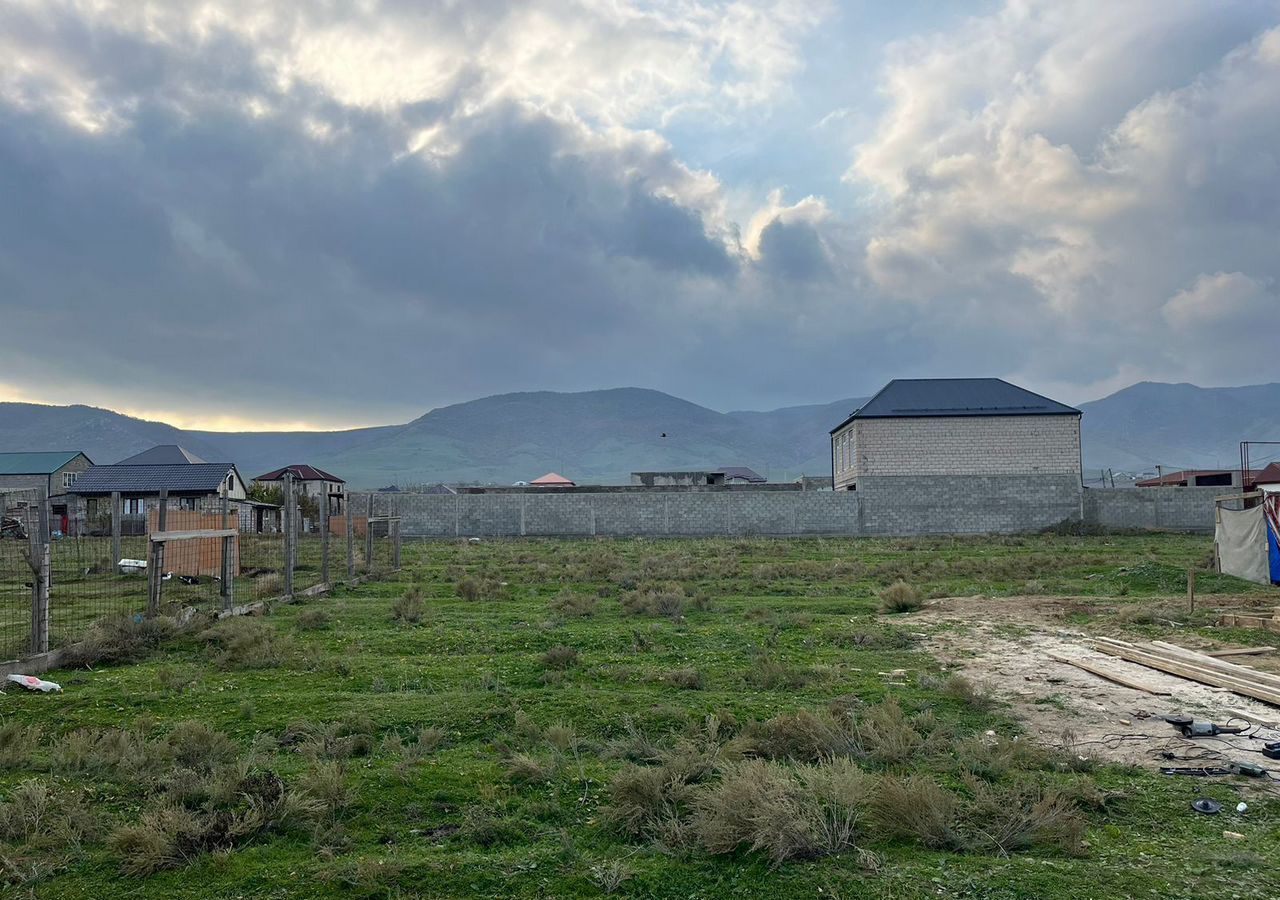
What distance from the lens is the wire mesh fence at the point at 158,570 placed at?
936 cm

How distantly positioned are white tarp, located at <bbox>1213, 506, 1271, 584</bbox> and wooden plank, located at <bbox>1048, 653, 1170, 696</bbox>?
10.6 m

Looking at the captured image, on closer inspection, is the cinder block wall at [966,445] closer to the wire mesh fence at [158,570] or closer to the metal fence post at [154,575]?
the wire mesh fence at [158,570]

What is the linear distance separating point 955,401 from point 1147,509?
507 inches

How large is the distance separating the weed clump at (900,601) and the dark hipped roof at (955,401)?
1456 inches

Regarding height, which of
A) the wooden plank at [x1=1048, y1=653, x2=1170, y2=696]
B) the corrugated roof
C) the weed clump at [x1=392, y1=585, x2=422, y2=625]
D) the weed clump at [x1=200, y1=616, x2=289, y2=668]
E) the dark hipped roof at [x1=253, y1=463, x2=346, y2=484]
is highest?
the corrugated roof

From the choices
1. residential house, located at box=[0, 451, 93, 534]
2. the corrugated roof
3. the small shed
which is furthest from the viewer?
the corrugated roof

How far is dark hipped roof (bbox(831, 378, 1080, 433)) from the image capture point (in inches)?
2007

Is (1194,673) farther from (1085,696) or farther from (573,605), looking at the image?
(573,605)

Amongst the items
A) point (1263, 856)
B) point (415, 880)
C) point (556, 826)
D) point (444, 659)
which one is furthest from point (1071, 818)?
point (444, 659)

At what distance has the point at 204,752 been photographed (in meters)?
6.17

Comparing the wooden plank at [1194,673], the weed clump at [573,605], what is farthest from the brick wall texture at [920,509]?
the wooden plank at [1194,673]

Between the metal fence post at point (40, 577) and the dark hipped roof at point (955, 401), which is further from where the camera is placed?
the dark hipped roof at point (955, 401)

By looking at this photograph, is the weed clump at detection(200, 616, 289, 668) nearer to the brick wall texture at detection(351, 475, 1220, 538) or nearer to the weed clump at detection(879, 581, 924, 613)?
the weed clump at detection(879, 581, 924, 613)

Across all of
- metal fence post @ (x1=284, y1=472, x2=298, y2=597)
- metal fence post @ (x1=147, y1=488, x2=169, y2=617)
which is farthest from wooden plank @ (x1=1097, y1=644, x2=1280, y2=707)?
metal fence post @ (x1=284, y1=472, x2=298, y2=597)
